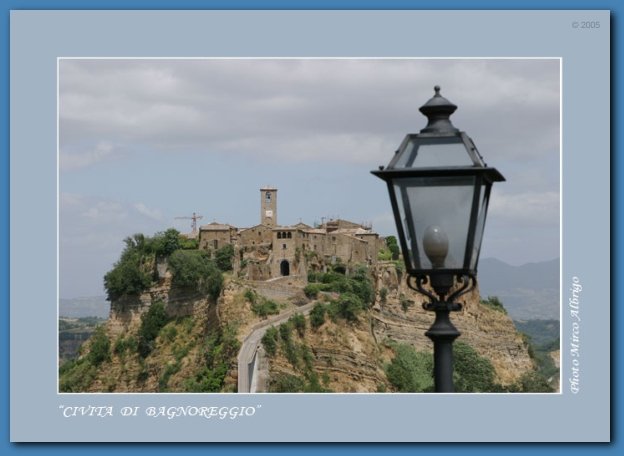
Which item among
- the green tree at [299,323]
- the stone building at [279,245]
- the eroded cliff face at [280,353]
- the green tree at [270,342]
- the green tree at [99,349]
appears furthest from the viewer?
the green tree at [99,349]

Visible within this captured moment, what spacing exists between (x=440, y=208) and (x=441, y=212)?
25mm

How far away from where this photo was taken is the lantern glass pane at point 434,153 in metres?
6.94

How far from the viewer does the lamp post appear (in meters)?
6.88

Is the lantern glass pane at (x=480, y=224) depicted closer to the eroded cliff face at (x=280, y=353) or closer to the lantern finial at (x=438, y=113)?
the lantern finial at (x=438, y=113)

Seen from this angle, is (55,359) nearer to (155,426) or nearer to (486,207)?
(155,426)

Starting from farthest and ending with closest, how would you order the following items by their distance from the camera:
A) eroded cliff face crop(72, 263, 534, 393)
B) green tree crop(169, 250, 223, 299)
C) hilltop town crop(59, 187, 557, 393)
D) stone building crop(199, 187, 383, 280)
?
stone building crop(199, 187, 383, 280) → green tree crop(169, 250, 223, 299) → eroded cliff face crop(72, 263, 534, 393) → hilltop town crop(59, 187, 557, 393)

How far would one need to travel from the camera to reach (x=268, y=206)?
49.8 meters

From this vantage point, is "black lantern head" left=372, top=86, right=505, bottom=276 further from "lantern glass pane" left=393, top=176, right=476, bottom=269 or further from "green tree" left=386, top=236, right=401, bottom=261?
"green tree" left=386, top=236, right=401, bottom=261

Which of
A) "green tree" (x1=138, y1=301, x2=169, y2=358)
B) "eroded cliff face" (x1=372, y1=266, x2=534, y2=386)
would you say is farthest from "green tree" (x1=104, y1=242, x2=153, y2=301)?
"eroded cliff face" (x1=372, y1=266, x2=534, y2=386)

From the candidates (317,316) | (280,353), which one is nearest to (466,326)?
(317,316)

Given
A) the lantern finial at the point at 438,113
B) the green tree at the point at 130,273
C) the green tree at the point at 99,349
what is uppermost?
the lantern finial at the point at 438,113

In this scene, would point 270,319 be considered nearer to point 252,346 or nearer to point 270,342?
point 270,342

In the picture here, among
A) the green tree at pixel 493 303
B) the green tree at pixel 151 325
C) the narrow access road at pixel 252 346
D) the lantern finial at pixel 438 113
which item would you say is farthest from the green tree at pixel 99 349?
the lantern finial at pixel 438 113

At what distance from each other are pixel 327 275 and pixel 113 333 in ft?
32.9
